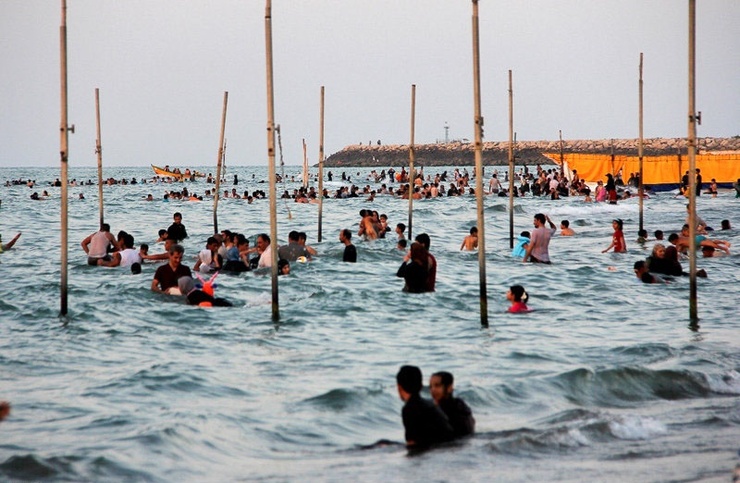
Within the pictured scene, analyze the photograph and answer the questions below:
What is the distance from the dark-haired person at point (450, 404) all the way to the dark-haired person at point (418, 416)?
0.15m

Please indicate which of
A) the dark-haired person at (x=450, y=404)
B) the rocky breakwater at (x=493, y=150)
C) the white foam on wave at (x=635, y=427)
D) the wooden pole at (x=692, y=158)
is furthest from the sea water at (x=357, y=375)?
the rocky breakwater at (x=493, y=150)

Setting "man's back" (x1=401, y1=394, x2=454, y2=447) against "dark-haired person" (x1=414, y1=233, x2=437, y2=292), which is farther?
"dark-haired person" (x1=414, y1=233, x2=437, y2=292)

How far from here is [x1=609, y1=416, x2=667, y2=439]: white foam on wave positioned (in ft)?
31.6

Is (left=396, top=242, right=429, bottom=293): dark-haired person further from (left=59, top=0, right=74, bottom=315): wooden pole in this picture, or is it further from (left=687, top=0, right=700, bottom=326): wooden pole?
(left=59, top=0, right=74, bottom=315): wooden pole

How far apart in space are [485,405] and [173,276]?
8055mm

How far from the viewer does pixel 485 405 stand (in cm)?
1095

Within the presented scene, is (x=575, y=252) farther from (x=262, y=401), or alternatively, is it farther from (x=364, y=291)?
(x=262, y=401)

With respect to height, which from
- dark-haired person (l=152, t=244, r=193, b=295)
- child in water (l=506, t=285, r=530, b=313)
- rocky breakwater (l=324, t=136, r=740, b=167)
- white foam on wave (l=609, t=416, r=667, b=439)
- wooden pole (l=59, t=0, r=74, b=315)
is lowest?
white foam on wave (l=609, t=416, r=667, b=439)

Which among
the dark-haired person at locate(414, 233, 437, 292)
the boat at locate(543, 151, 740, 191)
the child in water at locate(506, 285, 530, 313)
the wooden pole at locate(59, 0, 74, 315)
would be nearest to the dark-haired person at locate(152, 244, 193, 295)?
the wooden pole at locate(59, 0, 74, 315)

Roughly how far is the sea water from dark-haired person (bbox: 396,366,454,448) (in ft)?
0.55

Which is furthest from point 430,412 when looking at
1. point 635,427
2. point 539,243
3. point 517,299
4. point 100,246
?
point 100,246

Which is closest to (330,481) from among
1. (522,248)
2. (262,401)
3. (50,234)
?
(262,401)

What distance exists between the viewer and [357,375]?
12.2m

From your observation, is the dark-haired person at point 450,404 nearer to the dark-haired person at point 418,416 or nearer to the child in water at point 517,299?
the dark-haired person at point 418,416
